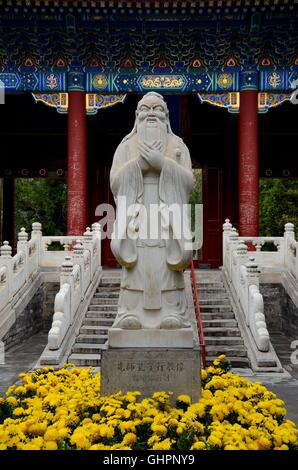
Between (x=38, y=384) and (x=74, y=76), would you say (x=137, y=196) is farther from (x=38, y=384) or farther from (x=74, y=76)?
(x=74, y=76)

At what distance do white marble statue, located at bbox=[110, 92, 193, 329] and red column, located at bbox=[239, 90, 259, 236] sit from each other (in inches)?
315

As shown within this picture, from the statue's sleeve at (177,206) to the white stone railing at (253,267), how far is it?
11.5ft

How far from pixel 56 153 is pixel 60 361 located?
10.9 m

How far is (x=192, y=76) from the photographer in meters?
13.3

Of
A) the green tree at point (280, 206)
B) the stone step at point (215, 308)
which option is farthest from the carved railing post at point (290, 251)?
the green tree at point (280, 206)

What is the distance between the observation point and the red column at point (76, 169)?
12.8 metres

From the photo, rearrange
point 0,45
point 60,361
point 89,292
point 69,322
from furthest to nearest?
point 0,45 → point 89,292 → point 69,322 → point 60,361

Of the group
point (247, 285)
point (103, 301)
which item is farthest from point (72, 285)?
point (247, 285)

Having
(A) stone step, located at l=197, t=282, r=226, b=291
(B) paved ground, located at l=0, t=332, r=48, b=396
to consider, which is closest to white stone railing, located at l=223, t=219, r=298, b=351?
(A) stone step, located at l=197, t=282, r=226, b=291

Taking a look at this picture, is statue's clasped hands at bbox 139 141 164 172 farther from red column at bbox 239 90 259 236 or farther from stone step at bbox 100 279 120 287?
red column at bbox 239 90 259 236

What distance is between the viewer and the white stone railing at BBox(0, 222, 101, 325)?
9.54 metres

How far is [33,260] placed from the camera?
11.2 meters
